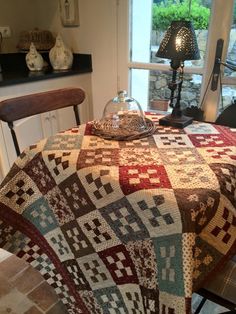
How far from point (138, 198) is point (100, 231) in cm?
19

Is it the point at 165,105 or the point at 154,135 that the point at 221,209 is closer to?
the point at 154,135

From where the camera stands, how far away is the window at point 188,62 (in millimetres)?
1706

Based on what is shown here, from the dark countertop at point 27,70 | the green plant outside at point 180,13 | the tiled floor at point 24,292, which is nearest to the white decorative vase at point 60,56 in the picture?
the dark countertop at point 27,70

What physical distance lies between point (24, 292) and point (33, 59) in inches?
65.1

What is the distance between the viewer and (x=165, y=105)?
84.0 inches

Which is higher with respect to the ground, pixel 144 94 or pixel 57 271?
pixel 144 94

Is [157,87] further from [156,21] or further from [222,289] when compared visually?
[222,289]

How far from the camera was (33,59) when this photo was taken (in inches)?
84.9


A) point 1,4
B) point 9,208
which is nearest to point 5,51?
point 1,4

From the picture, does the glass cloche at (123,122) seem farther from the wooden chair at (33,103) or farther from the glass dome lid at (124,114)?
the wooden chair at (33,103)

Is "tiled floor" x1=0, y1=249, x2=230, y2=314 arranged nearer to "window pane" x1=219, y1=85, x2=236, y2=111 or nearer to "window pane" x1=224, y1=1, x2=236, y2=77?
"window pane" x1=219, y1=85, x2=236, y2=111

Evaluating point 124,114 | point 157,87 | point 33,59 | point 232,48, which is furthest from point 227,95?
point 33,59

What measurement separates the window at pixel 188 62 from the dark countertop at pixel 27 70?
40 cm

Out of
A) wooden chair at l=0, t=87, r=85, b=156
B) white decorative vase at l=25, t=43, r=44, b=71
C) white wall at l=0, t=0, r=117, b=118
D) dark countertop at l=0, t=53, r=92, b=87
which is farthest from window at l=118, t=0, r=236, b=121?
wooden chair at l=0, t=87, r=85, b=156
